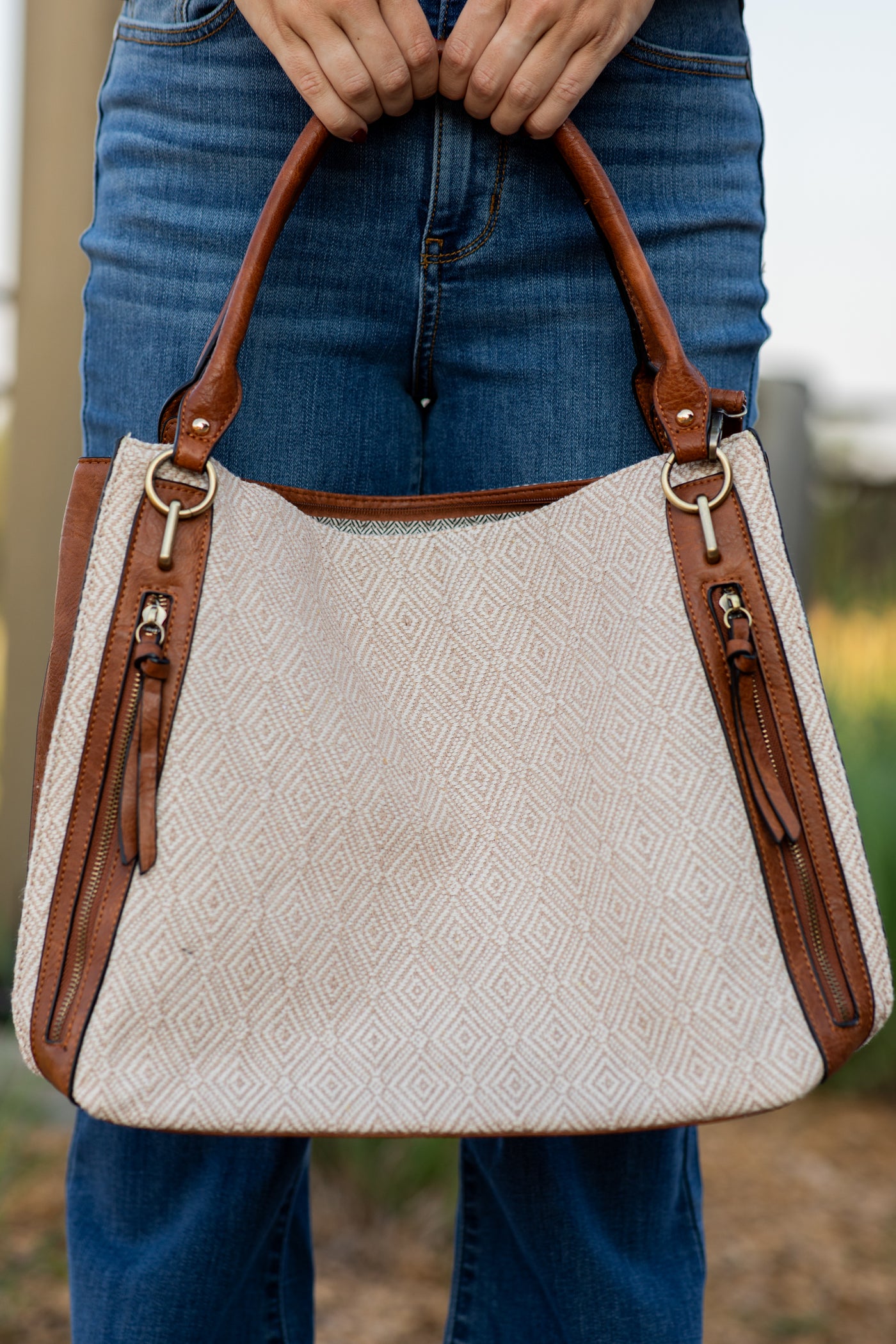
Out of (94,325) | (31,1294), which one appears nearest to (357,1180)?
(31,1294)

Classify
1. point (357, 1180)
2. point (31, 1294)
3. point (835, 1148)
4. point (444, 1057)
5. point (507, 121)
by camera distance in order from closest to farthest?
point (444, 1057)
point (507, 121)
point (31, 1294)
point (357, 1180)
point (835, 1148)

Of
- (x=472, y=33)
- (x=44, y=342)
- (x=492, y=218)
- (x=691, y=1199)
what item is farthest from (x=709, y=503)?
(x=44, y=342)

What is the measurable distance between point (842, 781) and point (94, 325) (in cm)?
71

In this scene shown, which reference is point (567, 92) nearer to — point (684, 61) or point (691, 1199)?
point (684, 61)

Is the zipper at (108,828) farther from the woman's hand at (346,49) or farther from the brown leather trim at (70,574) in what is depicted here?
the woman's hand at (346,49)

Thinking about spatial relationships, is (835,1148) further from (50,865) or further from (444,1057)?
(50,865)

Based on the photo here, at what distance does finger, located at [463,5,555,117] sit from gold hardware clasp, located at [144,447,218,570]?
360 millimetres

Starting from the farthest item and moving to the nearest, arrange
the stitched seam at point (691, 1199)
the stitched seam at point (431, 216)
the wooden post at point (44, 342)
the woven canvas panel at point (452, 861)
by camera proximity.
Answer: the wooden post at point (44, 342) < the stitched seam at point (691, 1199) < the stitched seam at point (431, 216) < the woven canvas panel at point (452, 861)

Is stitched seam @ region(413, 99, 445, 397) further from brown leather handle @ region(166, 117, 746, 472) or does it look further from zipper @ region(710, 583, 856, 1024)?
zipper @ region(710, 583, 856, 1024)

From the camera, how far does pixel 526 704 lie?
2.80 ft

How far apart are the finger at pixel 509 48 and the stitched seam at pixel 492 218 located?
2.4 inches

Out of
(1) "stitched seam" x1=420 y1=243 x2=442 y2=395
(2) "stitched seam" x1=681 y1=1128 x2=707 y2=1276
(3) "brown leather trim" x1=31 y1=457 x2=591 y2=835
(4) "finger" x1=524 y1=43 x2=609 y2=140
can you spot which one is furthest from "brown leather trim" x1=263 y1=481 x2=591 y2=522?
(2) "stitched seam" x1=681 y1=1128 x2=707 y2=1276

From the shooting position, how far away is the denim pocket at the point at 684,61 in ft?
2.91

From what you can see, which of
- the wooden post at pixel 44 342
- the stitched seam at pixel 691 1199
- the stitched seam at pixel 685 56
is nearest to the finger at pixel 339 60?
the stitched seam at pixel 685 56
